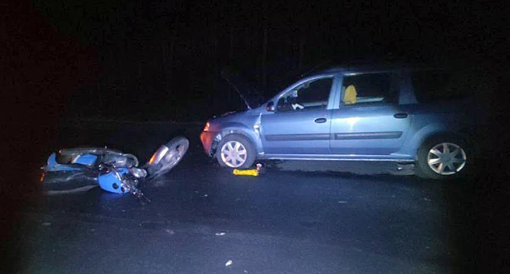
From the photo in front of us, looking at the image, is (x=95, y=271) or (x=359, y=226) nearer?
(x=95, y=271)

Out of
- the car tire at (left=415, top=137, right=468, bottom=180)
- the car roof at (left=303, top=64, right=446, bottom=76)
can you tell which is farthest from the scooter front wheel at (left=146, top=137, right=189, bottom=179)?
the car tire at (left=415, top=137, right=468, bottom=180)

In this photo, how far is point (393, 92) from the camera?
6.00 m

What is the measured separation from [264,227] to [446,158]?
319 cm

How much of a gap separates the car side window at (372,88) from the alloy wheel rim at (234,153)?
6.36 ft

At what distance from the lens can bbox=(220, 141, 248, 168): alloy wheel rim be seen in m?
6.73

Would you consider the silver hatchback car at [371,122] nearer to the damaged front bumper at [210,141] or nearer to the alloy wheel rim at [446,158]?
the alloy wheel rim at [446,158]

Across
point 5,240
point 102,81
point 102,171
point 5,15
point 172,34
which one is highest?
point 5,15

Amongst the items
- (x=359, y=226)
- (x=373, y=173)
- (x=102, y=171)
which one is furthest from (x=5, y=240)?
(x=373, y=173)

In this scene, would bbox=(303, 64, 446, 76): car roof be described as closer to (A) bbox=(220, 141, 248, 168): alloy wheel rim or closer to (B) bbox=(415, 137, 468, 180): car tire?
(B) bbox=(415, 137, 468, 180): car tire

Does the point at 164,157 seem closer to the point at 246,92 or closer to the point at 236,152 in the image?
the point at 236,152

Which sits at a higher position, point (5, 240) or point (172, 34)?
point (172, 34)

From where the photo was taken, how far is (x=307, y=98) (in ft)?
25.4

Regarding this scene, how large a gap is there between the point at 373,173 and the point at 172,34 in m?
12.5

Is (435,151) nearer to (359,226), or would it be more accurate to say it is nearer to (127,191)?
(359,226)
